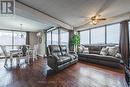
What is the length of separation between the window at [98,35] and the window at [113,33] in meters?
0.39

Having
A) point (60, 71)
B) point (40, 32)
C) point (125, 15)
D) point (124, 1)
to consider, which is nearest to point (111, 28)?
point (125, 15)

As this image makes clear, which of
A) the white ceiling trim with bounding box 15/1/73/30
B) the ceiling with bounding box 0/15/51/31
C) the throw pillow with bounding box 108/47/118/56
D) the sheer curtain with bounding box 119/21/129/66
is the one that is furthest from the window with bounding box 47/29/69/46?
the sheer curtain with bounding box 119/21/129/66

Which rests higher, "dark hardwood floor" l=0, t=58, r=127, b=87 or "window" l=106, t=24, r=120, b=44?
"window" l=106, t=24, r=120, b=44

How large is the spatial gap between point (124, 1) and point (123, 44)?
210 centimetres

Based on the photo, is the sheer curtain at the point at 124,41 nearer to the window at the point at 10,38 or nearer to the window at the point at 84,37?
the window at the point at 84,37

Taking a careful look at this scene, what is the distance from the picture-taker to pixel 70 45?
724 cm

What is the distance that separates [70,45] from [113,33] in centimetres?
295

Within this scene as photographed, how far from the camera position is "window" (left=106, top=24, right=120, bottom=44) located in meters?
5.42

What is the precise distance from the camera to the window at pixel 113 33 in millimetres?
5418

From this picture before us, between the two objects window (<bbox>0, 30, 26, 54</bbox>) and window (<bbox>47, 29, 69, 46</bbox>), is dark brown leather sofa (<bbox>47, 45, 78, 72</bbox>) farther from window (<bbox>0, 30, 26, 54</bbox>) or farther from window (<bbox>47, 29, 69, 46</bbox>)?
window (<bbox>0, 30, 26, 54</bbox>)

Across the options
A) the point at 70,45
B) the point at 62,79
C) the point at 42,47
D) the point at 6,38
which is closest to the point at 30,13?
the point at 62,79

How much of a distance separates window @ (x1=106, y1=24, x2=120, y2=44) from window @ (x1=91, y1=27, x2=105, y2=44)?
39 cm

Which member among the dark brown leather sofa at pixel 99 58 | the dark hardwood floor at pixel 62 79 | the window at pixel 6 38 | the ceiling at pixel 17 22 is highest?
the ceiling at pixel 17 22

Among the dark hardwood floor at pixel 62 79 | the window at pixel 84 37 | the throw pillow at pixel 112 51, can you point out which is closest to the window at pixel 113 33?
the throw pillow at pixel 112 51
